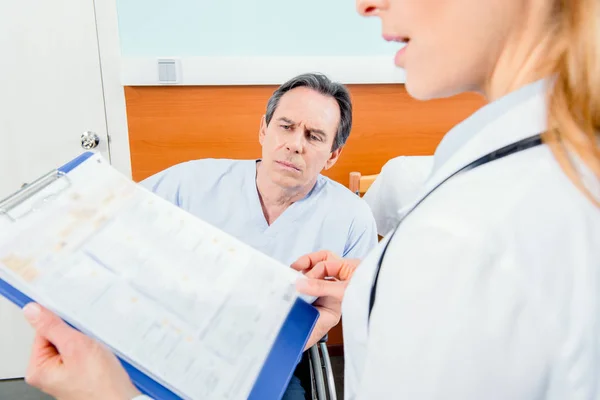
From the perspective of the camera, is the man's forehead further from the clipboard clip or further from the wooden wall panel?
the clipboard clip

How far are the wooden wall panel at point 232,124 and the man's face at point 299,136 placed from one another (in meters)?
0.12

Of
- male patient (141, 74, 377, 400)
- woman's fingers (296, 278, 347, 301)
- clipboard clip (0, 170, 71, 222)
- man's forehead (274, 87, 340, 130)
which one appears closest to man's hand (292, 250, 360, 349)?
woman's fingers (296, 278, 347, 301)

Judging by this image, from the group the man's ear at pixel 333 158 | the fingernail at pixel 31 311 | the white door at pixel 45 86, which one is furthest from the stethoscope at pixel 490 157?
the white door at pixel 45 86

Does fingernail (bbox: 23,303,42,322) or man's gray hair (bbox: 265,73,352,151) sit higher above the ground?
man's gray hair (bbox: 265,73,352,151)

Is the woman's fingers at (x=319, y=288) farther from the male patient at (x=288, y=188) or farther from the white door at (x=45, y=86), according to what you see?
the white door at (x=45, y=86)

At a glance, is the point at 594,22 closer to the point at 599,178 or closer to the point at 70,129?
the point at 599,178

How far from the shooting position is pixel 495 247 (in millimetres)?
248

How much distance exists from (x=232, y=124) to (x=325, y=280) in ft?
2.50

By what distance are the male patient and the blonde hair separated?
0.88 metres

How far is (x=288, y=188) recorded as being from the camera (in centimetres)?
118

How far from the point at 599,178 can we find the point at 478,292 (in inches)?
4.5

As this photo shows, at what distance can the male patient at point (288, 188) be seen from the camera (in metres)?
1.15

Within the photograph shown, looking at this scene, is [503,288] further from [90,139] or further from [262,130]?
[90,139]

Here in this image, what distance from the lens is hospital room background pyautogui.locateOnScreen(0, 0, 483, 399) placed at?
1.16m
